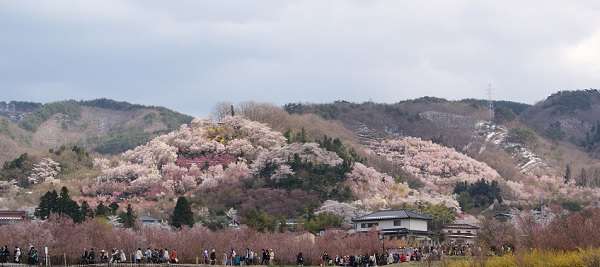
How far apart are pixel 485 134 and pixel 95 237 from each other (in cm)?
9929

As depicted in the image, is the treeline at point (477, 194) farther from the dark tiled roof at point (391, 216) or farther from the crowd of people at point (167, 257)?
the crowd of people at point (167, 257)

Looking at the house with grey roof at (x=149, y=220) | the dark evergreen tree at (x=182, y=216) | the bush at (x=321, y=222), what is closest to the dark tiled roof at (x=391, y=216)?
the bush at (x=321, y=222)

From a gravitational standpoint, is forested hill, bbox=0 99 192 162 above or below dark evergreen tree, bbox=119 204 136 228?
above

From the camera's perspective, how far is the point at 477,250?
3841 cm

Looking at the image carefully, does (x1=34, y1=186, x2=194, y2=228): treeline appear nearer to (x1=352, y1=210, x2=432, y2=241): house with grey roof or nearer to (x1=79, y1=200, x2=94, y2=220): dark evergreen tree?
(x1=79, y1=200, x2=94, y2=220): dark evergreen tree

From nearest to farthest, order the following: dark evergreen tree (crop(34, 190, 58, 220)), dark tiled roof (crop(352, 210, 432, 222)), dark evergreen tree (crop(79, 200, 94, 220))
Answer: dark evergreen tree (crop(79, 200, 94, 220)) → dark evergreen tree (crop(34, 190, 58, 220)) → dark tiled roof (crop(352, 210, 432, 222))

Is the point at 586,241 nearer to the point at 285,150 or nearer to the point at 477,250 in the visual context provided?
the point at 477,250

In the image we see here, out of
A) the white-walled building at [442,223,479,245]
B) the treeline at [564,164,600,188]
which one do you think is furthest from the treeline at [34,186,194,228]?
the treeline at [564,164,600,188]

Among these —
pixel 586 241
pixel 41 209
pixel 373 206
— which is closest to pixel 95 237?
pixel 41 209

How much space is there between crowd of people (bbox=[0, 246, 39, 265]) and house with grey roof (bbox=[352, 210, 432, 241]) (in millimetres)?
24362

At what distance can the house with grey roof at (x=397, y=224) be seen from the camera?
62156 millimetres

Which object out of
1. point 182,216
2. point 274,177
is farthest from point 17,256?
point 274,177

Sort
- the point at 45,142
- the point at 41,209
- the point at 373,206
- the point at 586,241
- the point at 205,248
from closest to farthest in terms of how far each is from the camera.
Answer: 1. the point at 586,241
2. the point at 205,248
3. the point at 41,209
4. the point at 373,206
5. the point at 45,142

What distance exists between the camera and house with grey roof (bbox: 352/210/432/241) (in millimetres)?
62156
